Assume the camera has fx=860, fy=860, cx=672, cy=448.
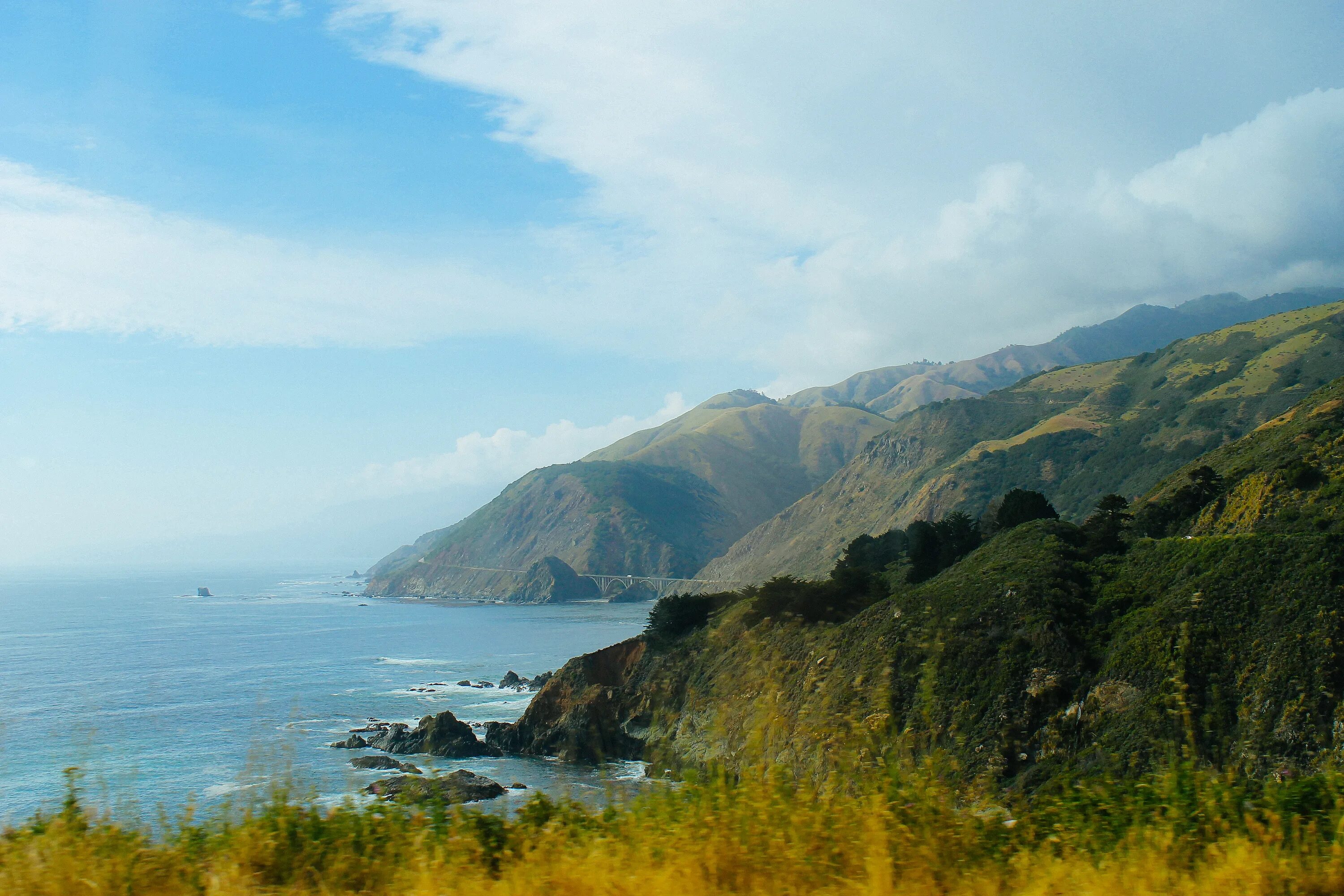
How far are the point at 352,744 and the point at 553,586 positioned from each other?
10753 cm

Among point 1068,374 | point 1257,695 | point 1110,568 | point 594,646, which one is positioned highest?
point 1068,374

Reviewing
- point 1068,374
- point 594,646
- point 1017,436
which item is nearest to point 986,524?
point 594,646

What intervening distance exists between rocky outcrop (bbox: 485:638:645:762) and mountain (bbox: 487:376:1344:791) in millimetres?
102

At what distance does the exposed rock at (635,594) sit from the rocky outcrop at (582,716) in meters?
99.6

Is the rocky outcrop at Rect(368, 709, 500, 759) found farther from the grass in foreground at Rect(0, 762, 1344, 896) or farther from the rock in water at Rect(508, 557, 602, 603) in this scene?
the rock in water at Rect(508, 557, 602, 603)

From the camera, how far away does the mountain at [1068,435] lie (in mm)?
86875

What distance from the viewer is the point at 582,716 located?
4066 cm

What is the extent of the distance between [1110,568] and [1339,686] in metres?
10.2

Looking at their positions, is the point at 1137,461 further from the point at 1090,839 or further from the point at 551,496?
the point at 551,496

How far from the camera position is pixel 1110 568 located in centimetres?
2867

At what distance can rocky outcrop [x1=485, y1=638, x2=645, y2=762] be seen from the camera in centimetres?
3875

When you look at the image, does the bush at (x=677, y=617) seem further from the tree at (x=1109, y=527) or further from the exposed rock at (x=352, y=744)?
the tree at (x=1109, y=527)

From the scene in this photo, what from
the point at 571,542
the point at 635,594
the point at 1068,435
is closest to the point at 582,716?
Answer: the point at 1068,435

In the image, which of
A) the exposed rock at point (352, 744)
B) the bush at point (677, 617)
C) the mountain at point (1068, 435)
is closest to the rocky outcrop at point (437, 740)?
the exposed rock at point (352, 744)
